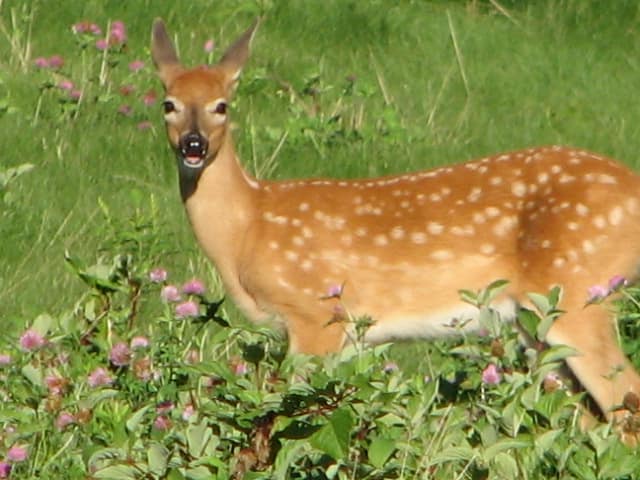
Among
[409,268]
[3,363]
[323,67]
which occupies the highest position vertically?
[3,363]

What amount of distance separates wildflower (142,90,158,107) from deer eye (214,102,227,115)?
2953 millimetres

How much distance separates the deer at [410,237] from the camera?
7.47 m

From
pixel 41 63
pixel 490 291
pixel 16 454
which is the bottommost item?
pixel 41 63

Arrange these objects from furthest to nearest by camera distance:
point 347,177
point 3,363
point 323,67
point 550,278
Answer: point 323,67 < point 347,177 < point 550,278 < point 3,363

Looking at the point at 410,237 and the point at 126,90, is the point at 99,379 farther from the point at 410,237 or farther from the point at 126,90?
the point at 126,90

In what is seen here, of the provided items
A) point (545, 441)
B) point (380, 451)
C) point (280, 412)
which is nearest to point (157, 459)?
point (280, 412)

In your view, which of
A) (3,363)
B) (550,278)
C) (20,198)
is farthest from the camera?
(20,198)

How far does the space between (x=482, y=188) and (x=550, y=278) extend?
1.63ft

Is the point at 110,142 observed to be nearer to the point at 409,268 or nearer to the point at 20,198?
the point at 20,198

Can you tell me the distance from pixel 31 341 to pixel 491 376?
1302 millimetres

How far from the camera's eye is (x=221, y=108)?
791 centimetres

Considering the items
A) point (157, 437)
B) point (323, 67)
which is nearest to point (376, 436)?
point (157, 437)

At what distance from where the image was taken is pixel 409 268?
7.86m

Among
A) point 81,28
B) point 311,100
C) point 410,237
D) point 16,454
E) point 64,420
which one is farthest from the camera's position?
point 311,100
